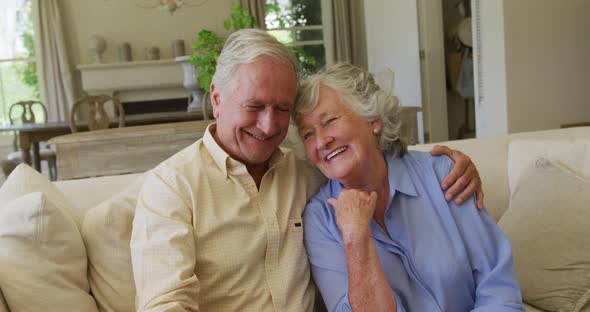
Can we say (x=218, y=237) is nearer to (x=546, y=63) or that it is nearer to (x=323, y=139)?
(x=323, y=139)

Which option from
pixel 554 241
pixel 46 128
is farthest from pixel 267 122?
pixel 46 128

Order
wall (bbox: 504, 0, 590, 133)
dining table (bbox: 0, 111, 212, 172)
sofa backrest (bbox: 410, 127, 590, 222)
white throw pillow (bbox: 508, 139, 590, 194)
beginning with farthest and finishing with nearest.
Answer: dining table (bbox: 0, 111, 212, 172)
wall (bbox: 504, 0, 590, 133)
sofa backrest (bbox: 410, 127, 590, 222)
white throw pillow (bbox: 508, 139, 590, 194)

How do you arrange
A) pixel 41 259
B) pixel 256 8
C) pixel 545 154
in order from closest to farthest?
pixel 41 259, pixel 545 154, pixel 256 8

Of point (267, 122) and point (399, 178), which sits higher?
point (267, 122)

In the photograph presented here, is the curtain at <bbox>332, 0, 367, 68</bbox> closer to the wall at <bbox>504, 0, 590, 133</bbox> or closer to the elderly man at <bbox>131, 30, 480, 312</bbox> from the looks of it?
the wall at <bbox>504, 0, 590, 133</bbox>

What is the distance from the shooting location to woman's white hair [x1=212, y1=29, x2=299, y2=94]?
1.34 meters

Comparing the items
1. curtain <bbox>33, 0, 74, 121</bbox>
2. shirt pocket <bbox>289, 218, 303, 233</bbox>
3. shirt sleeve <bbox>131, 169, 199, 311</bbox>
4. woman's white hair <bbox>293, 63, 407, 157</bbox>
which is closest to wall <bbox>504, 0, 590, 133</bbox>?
woman's white hair <bbox>293, 63, 407, 157</bbox>

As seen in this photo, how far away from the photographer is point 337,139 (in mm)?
1409

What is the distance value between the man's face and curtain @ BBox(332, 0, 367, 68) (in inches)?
248

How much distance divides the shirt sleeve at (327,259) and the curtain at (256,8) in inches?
251

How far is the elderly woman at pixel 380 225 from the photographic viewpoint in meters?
1.31

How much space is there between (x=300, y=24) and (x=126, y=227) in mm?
6750

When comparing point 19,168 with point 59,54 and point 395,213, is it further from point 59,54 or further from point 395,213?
point 59,54

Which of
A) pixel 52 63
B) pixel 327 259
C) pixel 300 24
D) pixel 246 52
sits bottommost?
pixel 327 259
